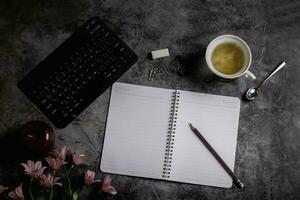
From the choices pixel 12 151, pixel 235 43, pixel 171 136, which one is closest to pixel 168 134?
pixel 171 136

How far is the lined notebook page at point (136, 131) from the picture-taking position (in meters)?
1.16

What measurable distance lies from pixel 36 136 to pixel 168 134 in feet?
1.16

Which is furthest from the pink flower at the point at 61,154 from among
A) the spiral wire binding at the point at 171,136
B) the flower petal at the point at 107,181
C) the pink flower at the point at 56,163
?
the spiral wire binding at the point at 171,136

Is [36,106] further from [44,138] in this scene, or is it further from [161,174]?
[161,174]

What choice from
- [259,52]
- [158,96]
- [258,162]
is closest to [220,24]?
[259,52]

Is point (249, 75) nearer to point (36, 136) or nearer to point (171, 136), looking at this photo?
point (171, 136)

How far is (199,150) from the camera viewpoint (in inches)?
46.1

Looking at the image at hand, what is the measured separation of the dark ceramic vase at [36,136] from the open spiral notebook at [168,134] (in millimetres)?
157

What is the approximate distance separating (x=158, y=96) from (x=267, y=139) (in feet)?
1.08

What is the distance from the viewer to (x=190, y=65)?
1.21 meters

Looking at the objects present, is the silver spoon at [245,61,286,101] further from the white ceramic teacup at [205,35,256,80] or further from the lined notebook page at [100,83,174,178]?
the lined notebook page at [100,83,174,178]

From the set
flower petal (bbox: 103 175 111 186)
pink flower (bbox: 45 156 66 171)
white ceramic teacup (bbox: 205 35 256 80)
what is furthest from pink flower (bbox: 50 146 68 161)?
white ceramic teacup (bbox: 205 35 256 80)

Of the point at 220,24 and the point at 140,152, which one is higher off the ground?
the point at 220,24

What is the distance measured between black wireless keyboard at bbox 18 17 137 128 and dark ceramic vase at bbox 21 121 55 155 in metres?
0.06
